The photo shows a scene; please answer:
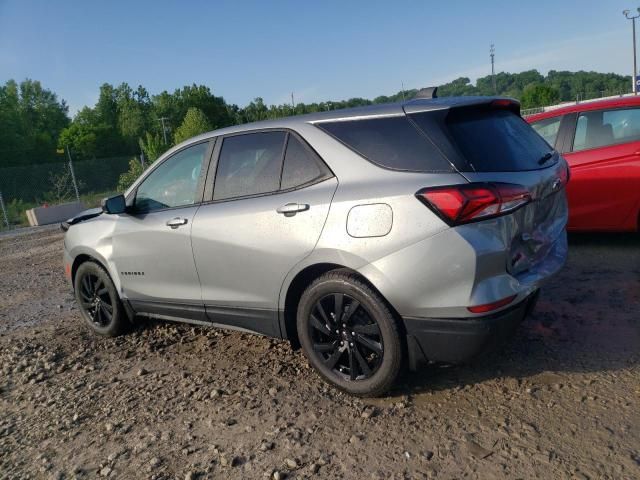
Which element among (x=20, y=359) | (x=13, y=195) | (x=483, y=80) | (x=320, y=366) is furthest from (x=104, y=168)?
(x=483, y=80)

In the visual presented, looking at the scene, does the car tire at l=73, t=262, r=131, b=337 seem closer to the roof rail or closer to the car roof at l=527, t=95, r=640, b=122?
the roof rail

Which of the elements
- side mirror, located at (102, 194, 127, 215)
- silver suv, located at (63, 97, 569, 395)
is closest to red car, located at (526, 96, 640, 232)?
silver suv, located at (63, 97, 569, 395)

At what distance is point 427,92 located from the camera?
3.60 metres

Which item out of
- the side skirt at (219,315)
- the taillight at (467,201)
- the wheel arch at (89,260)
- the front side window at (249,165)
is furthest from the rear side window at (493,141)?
the wheel arch at (89,260)

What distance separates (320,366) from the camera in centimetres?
327

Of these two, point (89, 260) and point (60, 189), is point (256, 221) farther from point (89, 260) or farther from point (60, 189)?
point (60, 189)

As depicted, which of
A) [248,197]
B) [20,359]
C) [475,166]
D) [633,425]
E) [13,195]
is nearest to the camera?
[633,425]

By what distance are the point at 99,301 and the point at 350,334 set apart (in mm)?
2773

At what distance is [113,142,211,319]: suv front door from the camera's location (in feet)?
12.7

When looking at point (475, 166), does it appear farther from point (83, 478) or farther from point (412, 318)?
point (83, 478)

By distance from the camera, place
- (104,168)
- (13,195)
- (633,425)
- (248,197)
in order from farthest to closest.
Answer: (104,168) < (13,195) < (248,197) < (633,425)

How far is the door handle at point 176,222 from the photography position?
12.6ft

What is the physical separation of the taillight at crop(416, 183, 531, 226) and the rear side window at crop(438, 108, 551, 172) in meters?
0.16

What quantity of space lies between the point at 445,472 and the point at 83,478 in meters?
1.84
